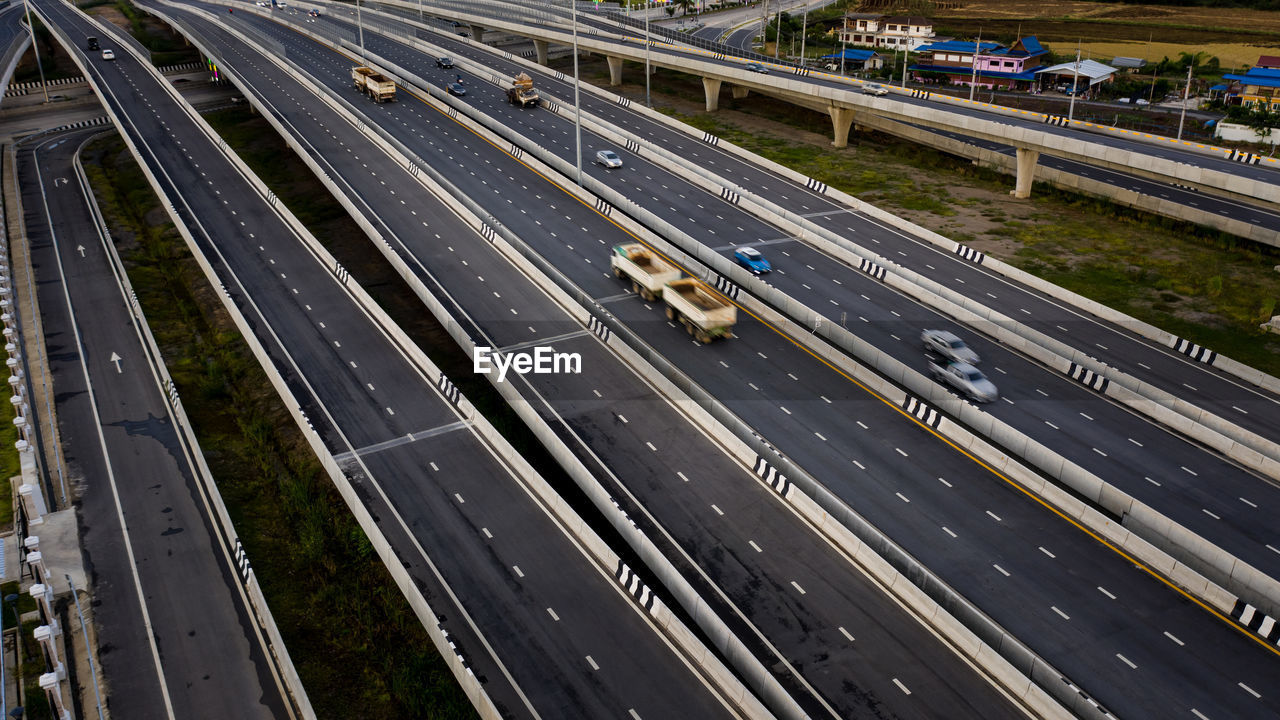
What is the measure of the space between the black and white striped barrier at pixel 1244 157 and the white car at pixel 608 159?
4616 cm

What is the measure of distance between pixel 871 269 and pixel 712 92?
4931 cm

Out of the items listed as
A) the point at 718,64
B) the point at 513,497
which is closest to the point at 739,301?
the point at 513,497

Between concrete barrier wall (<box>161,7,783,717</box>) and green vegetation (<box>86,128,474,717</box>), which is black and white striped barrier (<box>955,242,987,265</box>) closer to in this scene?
concrete barrier wall (<box>161,7,783,717</box>)

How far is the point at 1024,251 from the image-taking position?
65000mm

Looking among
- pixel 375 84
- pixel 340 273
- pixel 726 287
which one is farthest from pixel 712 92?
pixel 340 273

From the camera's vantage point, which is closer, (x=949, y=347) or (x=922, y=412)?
(x=922, y=412)

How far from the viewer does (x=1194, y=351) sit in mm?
50125

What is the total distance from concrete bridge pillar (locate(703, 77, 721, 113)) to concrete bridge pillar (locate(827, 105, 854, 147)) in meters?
16.2

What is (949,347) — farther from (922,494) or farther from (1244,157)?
(1244,157)

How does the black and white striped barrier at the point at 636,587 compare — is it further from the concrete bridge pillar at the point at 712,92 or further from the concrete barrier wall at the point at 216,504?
the concrete bridge pillar at the point at 712,92

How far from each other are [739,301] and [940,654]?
93.0ft

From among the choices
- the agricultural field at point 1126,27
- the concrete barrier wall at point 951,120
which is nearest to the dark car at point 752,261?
the concrete barrier wall at point 951,120

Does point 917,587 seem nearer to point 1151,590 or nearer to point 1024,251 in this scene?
point 1151,590

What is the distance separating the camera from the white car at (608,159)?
79.9m
